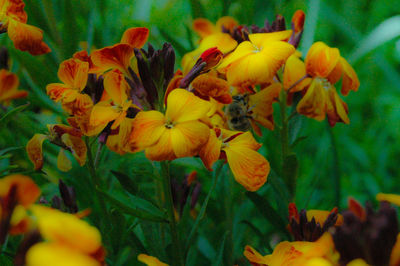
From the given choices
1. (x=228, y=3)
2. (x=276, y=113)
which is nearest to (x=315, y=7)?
(x=228, y=3)

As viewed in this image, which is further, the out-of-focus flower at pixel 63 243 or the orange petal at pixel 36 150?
the orange petal at pixel 36 150

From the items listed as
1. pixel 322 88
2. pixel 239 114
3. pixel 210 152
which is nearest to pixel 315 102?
pixel 322 88

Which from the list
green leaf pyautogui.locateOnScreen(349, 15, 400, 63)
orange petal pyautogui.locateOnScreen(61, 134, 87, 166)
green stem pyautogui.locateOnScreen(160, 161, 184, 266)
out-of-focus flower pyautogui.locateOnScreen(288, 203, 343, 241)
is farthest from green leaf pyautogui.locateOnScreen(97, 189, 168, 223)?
green leaf pyautogui.locateOnScreen(349, 15, 400, 63)

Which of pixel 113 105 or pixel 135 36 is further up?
pixel 135 36

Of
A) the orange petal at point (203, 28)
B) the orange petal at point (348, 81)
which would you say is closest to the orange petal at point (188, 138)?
the orange petal at point (348, 81)

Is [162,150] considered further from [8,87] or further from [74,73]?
[8,87]

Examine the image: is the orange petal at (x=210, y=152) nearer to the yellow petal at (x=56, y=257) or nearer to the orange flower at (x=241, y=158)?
the orange flower at (x=241, y=158)
